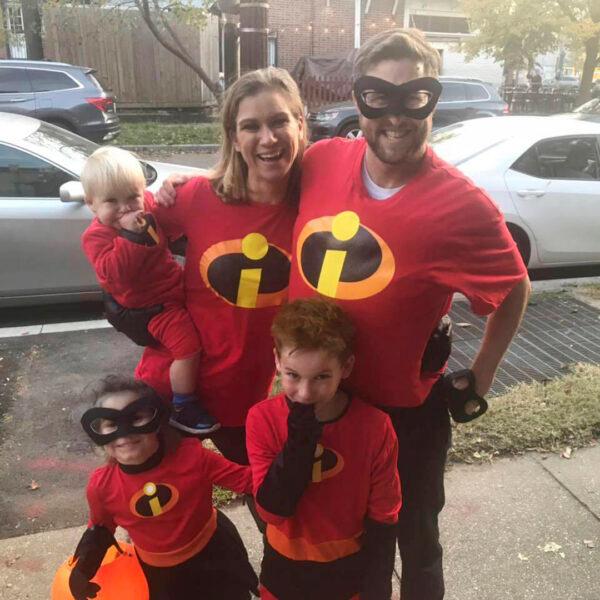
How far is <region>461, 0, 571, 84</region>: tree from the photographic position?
19734mm

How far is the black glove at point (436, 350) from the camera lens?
198 cm

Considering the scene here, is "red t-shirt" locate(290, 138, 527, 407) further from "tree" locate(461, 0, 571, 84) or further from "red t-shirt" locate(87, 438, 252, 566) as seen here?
"tree" locate(461, 0, 571, 84)

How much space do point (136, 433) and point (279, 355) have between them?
572 millimetres

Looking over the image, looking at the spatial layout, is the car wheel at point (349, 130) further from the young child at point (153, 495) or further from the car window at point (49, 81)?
the young child at point (153, 495)

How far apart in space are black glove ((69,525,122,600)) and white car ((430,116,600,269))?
4.93 meters

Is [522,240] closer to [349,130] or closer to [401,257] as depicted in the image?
[401,257]

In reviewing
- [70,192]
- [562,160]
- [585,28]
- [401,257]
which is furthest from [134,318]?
[585,28]

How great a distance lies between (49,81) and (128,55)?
7.83 metres

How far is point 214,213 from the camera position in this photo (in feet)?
6.81

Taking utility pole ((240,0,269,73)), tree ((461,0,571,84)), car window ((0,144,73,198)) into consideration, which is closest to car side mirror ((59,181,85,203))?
car window ((0,144,73,198))

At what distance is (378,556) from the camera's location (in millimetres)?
1957

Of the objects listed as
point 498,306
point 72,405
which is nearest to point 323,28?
point 72,405

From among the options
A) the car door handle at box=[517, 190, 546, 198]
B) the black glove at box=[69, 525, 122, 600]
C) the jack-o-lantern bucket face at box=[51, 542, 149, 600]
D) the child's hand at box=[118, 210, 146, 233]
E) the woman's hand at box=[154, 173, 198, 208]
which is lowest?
the jack-o-lantern bucket face at box=[51, 542, 149, 600]

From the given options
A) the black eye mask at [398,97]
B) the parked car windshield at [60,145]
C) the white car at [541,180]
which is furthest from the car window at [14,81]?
the black eye mask at [398,97]
